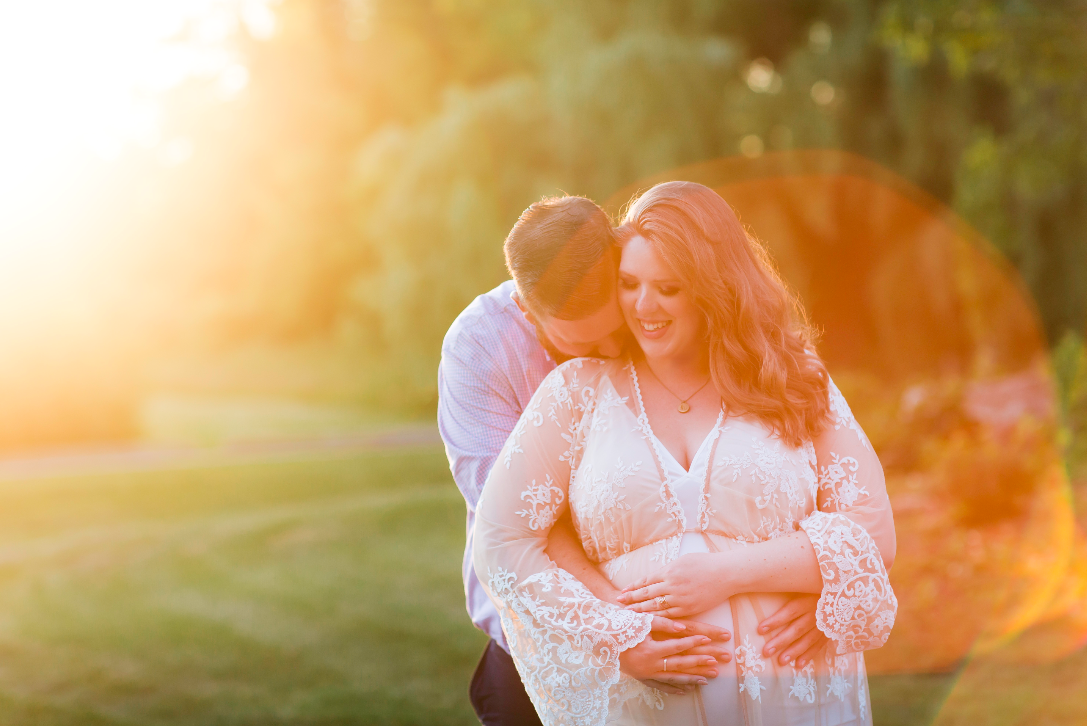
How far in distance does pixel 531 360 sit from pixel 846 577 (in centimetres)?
101

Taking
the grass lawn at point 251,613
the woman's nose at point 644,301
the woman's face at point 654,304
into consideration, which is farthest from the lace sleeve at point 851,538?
the grass lawn at point 251,613

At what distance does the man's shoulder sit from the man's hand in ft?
3.25

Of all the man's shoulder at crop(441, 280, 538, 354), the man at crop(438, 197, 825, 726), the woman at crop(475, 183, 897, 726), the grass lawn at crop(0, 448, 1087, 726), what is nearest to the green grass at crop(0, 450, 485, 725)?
the grass lawn at crop(0, 448, 1087, 726)

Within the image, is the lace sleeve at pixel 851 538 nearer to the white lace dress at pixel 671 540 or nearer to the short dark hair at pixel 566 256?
the white lace dress at pixel 671 540

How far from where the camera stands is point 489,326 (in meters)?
2.63

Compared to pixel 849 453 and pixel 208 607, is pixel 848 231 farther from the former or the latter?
pixel 849 453

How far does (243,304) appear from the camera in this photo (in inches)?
1118

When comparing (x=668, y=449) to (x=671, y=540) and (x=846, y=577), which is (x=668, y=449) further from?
(x=846, y=577)

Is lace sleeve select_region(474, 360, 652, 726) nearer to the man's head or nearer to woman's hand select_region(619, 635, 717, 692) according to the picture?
woman's hand select_region(619, 635, 717, 692)

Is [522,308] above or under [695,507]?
above

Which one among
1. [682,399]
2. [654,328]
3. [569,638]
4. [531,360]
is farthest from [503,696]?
[654,328]

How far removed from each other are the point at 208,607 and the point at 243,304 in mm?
21707

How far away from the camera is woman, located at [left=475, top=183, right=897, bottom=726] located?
6.93 ft

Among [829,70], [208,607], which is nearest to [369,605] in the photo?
[208,607]
